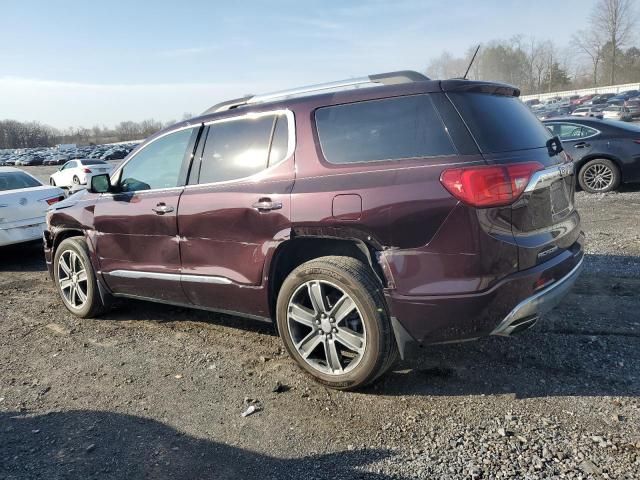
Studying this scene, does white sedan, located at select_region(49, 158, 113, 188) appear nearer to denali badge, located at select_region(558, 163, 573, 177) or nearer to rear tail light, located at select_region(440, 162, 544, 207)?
A: denali badge, located at select_region(558, 163, 573, 177)

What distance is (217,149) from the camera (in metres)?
3.88

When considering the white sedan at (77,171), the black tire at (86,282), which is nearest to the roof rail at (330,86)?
the black tire at (86,282)

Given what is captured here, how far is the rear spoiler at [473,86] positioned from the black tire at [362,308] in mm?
1193

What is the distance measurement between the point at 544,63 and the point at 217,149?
105m

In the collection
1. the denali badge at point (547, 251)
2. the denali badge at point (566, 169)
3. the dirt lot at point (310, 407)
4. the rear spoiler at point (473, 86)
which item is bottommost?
the dirt lot at point (310, 407)

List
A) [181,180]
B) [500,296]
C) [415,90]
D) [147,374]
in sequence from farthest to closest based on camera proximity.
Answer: [181,180]
[147,374]
[415,90]
[500,296]

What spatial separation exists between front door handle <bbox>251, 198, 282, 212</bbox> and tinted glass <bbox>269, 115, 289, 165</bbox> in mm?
283

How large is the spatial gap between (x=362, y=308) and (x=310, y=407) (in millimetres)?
708

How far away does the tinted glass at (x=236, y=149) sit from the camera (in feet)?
11.7

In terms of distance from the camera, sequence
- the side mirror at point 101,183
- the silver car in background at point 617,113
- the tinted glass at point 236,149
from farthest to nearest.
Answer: the silver car in background at point 617,113, the side mirror at point 101,183, the tinted glass at point 236,149

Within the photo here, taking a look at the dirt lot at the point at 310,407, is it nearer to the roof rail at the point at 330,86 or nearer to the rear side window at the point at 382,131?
the rear side window at the point at 382,131

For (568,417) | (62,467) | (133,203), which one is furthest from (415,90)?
(62,467)

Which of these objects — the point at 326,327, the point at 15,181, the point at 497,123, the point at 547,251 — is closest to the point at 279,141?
the point at 326,327

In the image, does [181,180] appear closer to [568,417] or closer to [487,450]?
[487,450]
